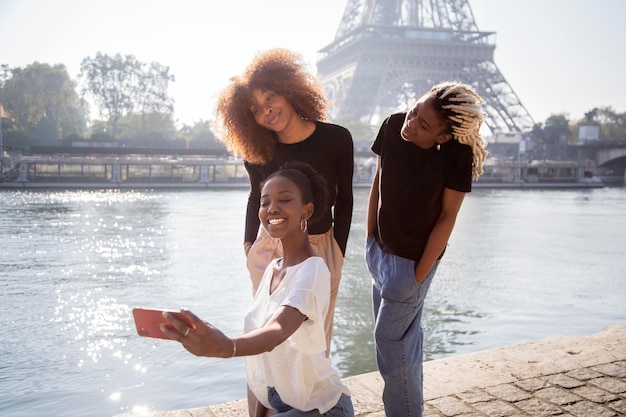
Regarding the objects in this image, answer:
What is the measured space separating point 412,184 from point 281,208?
1.99 feet

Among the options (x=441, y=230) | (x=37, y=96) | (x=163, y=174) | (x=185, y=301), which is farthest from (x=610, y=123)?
(x=441, y=230)

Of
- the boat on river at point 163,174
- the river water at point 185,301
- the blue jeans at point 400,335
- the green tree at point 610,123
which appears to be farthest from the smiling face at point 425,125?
the green tree at point 610,123

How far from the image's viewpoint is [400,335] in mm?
2408

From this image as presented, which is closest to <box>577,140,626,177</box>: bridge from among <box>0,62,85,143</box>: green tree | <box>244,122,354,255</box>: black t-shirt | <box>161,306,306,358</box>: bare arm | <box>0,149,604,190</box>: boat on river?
<box>0,149,604,190</box>: boat on river

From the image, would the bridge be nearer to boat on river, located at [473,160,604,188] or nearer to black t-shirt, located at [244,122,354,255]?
boat on river, located at [473,160,604,188]

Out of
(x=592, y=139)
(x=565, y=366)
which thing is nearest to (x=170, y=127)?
(x=592, y=139)

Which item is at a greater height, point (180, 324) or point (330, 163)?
point (330, 163)

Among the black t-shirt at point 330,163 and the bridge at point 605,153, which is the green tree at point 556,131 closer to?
the bridge at point 605,153

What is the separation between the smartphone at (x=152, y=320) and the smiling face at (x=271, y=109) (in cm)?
126

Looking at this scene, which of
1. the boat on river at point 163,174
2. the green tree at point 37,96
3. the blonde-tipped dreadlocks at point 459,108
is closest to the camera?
the blonde-tipped dreadlocks at point 459,108

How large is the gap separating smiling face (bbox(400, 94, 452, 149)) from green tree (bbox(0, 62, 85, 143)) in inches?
2093

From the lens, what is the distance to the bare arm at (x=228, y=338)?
4.46 feet

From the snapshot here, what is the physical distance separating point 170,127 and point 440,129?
64.4m

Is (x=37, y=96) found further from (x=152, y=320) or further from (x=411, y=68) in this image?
(x=152, y=320)
